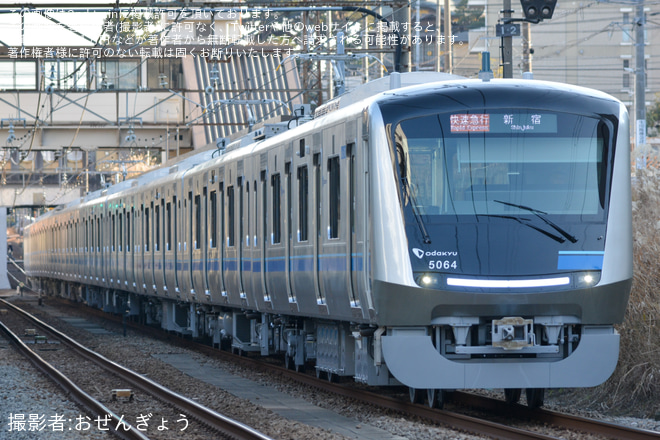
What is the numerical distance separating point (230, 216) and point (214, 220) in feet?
4.01

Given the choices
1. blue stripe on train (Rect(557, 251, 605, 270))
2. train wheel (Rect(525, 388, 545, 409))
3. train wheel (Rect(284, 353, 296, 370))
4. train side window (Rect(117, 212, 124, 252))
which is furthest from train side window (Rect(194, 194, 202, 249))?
blue stripe on train (Rect(557, 251, 605, 270))

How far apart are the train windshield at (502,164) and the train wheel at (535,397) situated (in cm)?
176

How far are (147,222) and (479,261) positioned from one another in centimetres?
1624

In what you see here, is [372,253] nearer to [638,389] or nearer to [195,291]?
[638,389]

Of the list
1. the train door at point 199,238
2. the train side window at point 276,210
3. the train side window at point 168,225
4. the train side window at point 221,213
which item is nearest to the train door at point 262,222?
the train side window at point 276,210

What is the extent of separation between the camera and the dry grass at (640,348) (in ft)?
38.9

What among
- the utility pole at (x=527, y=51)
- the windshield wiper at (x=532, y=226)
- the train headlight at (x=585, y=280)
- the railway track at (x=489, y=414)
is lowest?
the railway track at (x=489, y=414)

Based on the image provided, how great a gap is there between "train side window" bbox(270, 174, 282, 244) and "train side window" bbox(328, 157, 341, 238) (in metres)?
2.38

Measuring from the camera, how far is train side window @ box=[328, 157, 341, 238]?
39.7 ft

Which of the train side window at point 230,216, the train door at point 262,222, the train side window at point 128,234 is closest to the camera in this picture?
the train door at point 262,222

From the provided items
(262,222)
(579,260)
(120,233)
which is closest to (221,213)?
(262,222)

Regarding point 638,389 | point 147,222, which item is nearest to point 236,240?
point 638,389

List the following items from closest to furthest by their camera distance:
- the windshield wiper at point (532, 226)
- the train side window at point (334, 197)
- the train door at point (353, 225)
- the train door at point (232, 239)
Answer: the windshield wiper at point (532, 226)
the train door at point (353, 225)
the train side window at point (334, 197)
the train door at point (232, 239)

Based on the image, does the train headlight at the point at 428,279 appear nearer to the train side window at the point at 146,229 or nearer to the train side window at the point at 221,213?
the train side window at the point at 221,213
